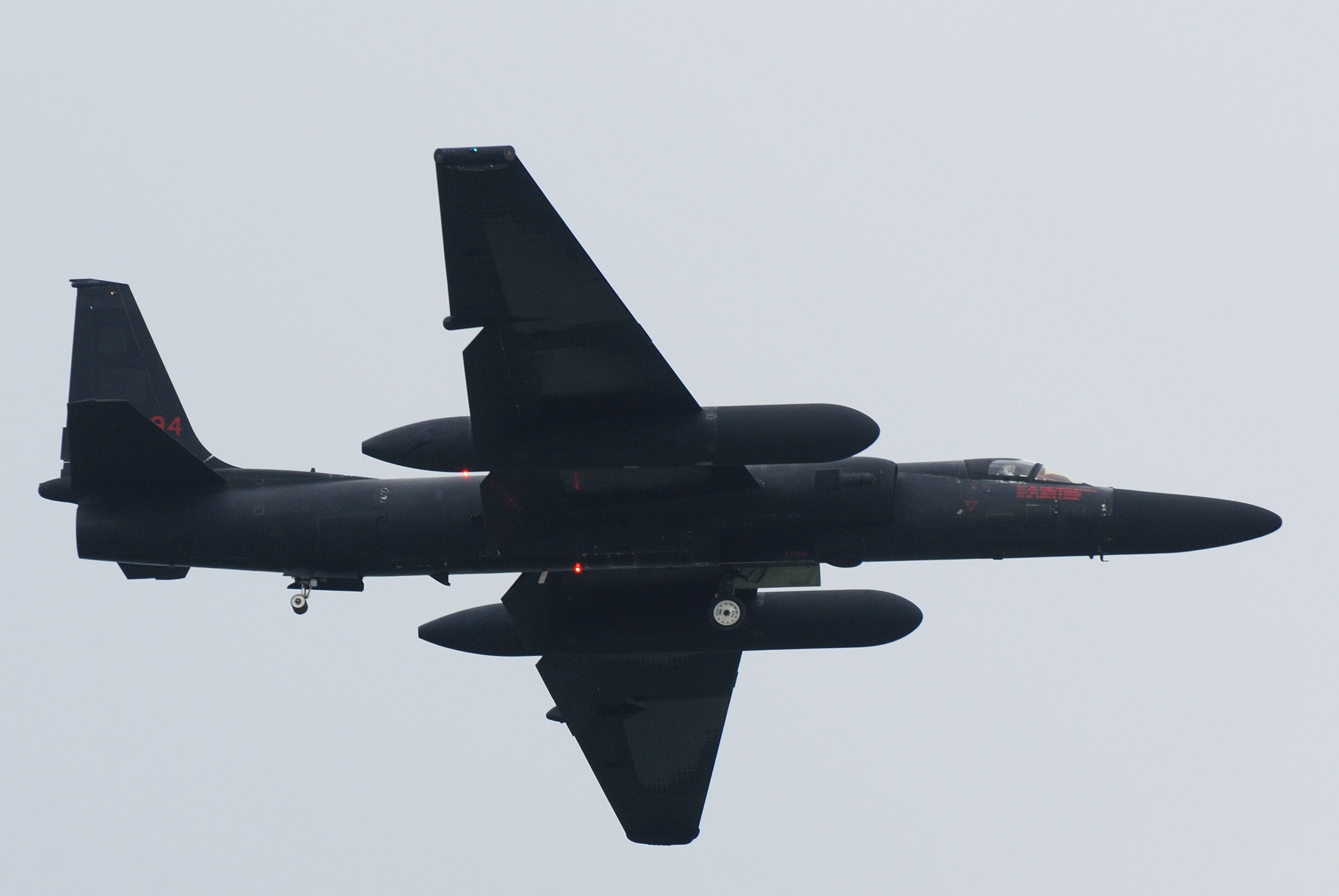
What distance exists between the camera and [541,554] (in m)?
26.1

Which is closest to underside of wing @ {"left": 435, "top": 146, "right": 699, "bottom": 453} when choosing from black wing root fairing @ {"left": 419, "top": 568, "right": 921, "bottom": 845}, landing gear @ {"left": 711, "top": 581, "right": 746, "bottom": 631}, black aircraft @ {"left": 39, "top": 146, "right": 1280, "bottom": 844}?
black aircraft @ {"left": 39, "top": 146, "right": 1280, "bottom": 844}

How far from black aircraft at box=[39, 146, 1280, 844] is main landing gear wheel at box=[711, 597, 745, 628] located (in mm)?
39

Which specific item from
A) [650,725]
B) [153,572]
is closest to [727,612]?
[650,725]

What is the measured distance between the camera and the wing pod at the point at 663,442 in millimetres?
23172

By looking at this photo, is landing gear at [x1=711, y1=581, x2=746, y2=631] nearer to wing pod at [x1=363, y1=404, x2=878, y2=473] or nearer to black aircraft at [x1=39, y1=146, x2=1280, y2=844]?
black aircraft at [x1=39, y1=146, x2=1280, y2=844]

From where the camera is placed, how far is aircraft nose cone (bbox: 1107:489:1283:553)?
25.7 m

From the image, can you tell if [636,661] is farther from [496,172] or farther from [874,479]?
[496,172]

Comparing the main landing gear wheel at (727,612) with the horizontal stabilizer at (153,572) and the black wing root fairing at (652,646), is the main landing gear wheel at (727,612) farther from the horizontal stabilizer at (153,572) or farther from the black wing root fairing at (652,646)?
the horizontal stabilizer at (153,572)

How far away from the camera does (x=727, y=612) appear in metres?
26.7

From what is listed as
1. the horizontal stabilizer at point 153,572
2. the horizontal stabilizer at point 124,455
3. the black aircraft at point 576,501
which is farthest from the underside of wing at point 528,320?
the horizontal stabilizer at point 153,572

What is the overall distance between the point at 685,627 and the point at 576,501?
3.45 meters

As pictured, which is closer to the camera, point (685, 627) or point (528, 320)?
point (528, 320)

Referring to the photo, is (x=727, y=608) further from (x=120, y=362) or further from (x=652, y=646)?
(x=120, y=362)

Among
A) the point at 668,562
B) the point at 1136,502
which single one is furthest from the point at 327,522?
the point at 1136,502
